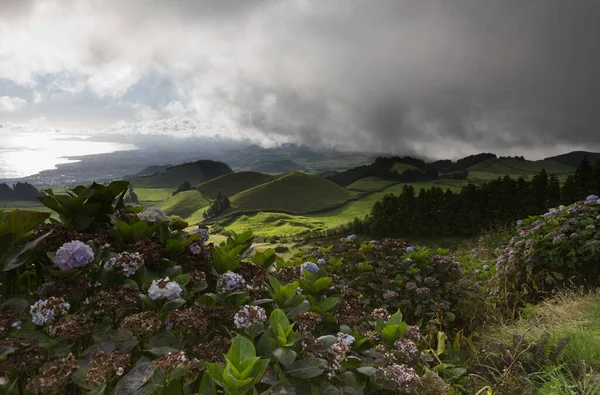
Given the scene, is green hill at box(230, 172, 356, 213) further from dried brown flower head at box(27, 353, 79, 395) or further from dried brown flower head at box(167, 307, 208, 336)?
dried brown flower head at box(27, 353, 79, 395)

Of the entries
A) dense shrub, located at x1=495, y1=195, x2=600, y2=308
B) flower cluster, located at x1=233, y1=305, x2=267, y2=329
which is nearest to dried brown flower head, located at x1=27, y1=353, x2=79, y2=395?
flower cluster, located at x1=233, y1=305, x2=267, y2=329

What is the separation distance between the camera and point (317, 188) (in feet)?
600

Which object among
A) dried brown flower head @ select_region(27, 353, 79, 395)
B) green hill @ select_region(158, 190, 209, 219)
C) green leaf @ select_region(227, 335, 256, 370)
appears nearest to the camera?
dried brown flower head @ select_region(27, 353, 79, 395)

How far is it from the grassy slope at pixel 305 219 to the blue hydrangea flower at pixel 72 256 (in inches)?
4056

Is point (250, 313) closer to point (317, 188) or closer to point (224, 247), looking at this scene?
point (224, 247)

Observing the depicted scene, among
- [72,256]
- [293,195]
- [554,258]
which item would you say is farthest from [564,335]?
[293,195]

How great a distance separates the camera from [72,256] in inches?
88.4

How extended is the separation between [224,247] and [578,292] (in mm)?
Result: 7446

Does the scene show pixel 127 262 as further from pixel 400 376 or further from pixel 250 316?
pixel 400 376

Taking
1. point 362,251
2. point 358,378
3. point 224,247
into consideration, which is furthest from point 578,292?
point 224,247

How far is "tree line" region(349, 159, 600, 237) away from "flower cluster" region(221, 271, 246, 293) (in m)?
59.8

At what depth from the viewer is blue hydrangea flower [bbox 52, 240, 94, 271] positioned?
221cm

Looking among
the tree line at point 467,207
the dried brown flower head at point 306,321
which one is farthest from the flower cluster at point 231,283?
the tree line at point 467,207

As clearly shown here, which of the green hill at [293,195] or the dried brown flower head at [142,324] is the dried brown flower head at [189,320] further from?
the green hill at [293,195]
